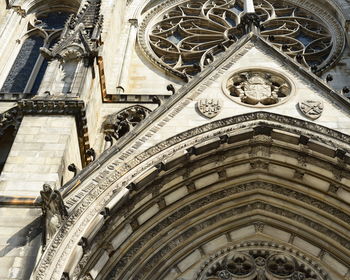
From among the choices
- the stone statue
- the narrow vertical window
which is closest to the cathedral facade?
the stone statue

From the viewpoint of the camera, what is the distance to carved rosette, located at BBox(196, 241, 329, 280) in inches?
364

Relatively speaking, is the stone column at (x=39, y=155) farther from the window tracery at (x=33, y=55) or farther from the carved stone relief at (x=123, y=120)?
the window tracery at (x=33, y=55)

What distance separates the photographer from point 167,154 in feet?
28.8

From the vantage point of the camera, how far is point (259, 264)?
9438 millimetres

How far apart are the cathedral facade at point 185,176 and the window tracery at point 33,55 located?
9.03 feet

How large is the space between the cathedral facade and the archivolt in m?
0.02

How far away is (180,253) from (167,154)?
1871 millimetres

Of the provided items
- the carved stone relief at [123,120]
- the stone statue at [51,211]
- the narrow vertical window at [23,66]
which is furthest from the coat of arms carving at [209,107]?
the narrow vertical window at [23,66]

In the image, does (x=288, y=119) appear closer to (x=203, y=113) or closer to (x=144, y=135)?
(x=203, y=113)

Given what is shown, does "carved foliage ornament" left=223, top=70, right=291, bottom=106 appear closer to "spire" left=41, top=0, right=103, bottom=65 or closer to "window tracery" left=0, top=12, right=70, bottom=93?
"spire" left=41, top=0, right=103, bottom=65

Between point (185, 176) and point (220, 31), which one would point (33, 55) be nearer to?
point (220, 31)

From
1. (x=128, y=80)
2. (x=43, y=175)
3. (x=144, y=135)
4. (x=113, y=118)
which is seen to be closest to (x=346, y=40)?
(x=128, y=80)

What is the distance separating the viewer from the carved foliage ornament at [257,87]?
995cm

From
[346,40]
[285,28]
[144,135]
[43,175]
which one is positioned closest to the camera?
[43,175]
